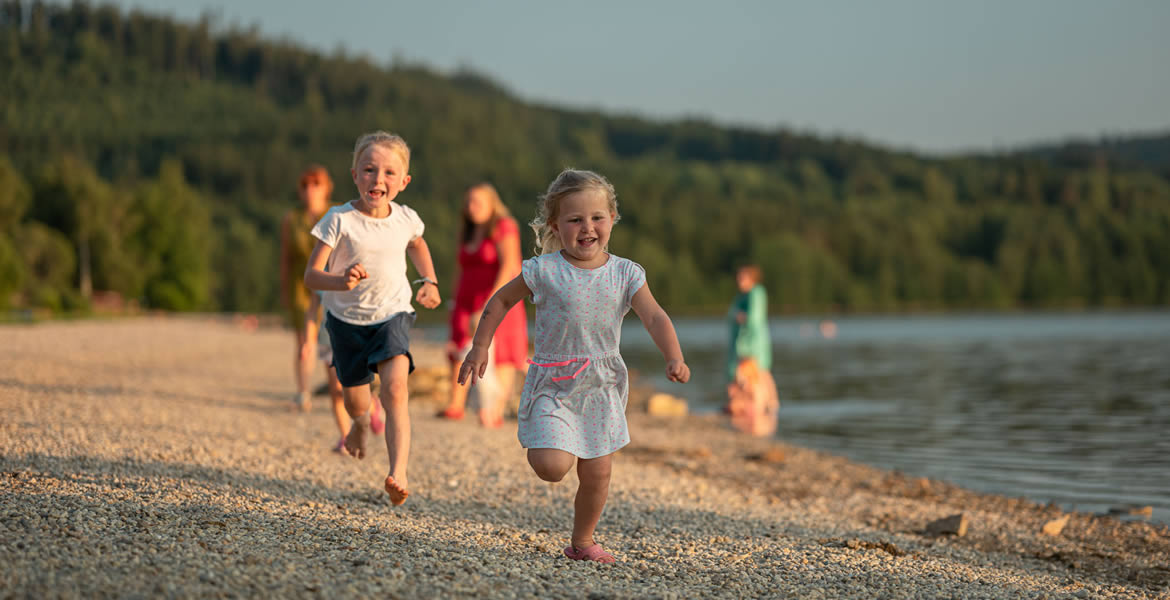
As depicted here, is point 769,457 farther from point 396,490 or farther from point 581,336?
point 581,336

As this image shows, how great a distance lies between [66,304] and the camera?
143 feet

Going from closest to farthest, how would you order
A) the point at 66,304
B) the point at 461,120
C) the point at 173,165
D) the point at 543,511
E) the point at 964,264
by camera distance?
1. the point at 543,511
2. the point at 66,304
3. the point at 173,165
4. the point at 964,264
5. the point at 461,120

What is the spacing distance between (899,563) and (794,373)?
2194 centimetres

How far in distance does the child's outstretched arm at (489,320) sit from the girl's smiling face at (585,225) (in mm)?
289

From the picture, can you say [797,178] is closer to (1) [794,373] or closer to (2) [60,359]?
(1) [794,373]

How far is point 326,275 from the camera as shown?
A: 539 centimetres

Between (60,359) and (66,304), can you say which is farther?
(66,304)

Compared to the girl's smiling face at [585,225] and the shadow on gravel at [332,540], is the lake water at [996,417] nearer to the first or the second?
the shadow on gravel at [332,540]

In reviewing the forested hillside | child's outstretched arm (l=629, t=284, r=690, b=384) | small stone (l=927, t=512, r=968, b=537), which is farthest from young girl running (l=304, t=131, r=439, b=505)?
the forested hillside

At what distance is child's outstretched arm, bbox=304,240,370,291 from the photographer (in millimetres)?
5188

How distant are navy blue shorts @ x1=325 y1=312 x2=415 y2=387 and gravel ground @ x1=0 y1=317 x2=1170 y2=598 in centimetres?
75

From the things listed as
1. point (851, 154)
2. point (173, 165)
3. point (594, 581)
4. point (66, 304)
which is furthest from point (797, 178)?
point (594, 581)

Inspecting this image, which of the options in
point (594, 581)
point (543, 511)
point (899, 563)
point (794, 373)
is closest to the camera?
point (594, 581)

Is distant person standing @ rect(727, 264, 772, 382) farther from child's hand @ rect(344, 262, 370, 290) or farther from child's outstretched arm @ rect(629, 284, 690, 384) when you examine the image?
child's outstretched arm @ rect(629, 284, 690, 384)
